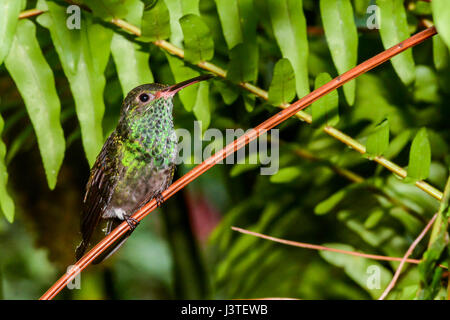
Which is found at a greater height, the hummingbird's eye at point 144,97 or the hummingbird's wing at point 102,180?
the hummingbird's eye at point 144,97

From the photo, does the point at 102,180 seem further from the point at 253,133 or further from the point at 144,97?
the point at 253,133

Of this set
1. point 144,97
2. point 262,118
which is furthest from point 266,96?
point 262,118

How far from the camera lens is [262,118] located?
192 centimetres

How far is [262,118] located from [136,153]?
90 centimetres

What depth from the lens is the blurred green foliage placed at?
1.07 m

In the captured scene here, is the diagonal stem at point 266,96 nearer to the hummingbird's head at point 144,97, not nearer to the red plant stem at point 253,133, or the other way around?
the hummingbird's head at point 144,97

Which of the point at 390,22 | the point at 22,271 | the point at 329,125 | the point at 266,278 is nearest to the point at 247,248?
the point at 266,278

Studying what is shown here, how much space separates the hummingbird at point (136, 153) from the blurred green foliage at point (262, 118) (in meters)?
0.04

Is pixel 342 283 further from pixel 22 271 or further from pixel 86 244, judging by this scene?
pixel 22 271

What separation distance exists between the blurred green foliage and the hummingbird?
0.13 ft

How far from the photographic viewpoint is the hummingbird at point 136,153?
3.51ft

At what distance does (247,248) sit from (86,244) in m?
1.15

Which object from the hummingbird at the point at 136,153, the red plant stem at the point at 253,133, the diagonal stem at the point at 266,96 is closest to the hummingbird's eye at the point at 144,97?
the hummingbird at the point at 136,153

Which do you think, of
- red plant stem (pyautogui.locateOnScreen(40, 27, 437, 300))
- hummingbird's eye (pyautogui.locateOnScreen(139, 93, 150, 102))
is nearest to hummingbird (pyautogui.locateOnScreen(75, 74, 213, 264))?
hummingbird's eye (pyautogui.locateOnScreen(139, 93, 150, 102))
